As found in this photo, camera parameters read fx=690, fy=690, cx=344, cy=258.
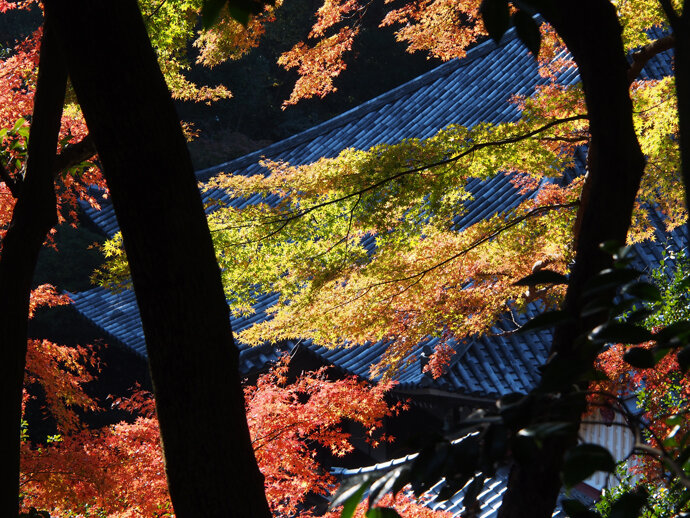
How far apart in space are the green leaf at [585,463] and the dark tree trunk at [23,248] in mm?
2483

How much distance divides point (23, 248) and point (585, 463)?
265 cm

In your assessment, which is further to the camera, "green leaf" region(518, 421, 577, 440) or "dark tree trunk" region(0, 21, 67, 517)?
"dark tree trunk" region(0, 21, 67, 517)

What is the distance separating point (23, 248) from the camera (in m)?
2.96

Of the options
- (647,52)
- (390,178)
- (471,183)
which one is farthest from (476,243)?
(471,183)

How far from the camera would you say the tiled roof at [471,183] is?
22.7 ft

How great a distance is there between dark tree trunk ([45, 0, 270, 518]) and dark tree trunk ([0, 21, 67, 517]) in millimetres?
1363

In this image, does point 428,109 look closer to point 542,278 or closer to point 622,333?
point 542,278

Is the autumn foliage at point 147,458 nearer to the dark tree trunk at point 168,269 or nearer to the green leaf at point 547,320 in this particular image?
the dark tree trunk at point 168,269

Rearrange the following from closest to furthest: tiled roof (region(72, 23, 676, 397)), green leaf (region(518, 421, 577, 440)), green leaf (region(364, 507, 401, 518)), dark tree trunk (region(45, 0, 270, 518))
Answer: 1. green leaf (region(518, 421, 577, 440))
2. green leaf (region(364, 507, 401, 518))
3. dark tree trunk (region(45, 0, 270, 518))
4. tiled roof (region(72, 23, 676, 397))

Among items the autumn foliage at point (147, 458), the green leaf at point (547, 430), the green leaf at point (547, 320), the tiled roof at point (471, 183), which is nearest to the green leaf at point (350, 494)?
the green leaf at point (547, 430)

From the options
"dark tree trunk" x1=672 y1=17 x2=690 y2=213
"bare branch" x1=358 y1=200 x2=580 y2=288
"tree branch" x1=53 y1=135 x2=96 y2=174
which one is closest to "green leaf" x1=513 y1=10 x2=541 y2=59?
"dark tree trunk" x1=672 y1=17 x2=690 y2=213

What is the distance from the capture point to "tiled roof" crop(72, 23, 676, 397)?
6926mm

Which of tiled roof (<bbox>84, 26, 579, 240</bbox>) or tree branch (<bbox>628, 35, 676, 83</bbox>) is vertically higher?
tiled roof (<bbox>84, 26, 579, 240</bbox>)

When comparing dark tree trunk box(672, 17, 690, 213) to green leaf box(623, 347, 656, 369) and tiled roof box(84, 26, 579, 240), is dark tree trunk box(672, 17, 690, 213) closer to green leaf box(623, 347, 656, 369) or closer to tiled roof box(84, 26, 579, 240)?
green leaf box(623, 347, 656, 369)
